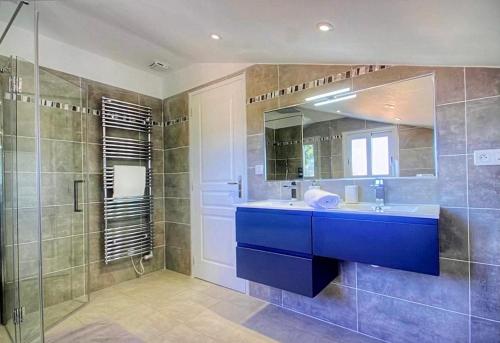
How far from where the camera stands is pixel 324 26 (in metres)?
1.27

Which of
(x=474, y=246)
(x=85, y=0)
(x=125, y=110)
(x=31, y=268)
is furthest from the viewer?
(x=125, y=110)

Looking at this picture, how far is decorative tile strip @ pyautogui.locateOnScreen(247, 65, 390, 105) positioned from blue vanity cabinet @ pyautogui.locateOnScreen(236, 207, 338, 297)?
3.56ft

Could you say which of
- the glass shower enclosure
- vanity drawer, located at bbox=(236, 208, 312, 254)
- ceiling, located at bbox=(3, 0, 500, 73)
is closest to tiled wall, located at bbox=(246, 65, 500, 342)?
ceiling, located at bbox=(3, 0, 500, 73)

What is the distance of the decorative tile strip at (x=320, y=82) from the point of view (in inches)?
73.4

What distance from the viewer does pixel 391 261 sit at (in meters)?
1.39

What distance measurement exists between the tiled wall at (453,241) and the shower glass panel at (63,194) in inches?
98.8

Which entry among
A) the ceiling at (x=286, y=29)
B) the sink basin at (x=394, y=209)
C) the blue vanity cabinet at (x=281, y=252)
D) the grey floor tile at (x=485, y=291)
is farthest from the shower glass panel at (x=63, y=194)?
the grey floor tile at (x=485, y=291)

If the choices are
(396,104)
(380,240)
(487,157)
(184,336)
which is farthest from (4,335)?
(487,157)

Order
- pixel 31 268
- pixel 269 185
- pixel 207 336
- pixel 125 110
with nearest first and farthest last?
pixel 207 336 → pixel 31 268 → pixel 269 185 → pixel 125 110

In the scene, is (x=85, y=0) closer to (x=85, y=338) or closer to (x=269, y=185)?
(x=269, y=185)

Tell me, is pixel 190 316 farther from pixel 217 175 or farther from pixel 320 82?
pixel 320 82

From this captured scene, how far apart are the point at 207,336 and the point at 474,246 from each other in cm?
184

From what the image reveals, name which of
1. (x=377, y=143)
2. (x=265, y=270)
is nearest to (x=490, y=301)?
(x=377, y=143)

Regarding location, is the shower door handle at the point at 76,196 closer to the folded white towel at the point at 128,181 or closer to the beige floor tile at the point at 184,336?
the folded white towel at the point at 128,181
